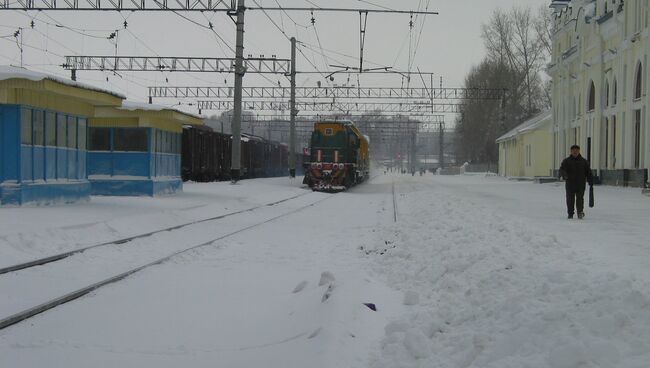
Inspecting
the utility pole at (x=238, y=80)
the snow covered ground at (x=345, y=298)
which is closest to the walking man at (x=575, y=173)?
the snow covered ground at (x=345, y=298)

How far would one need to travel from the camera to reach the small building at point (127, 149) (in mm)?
22844

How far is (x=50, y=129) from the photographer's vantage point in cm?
1784

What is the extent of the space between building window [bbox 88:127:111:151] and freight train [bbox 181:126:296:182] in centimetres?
1260

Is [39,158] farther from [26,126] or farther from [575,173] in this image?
[575,173]

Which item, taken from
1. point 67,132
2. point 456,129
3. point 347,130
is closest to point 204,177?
point 347,130

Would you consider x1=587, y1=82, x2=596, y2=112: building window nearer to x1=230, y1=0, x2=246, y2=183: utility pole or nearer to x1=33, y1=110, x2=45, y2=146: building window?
x1=230, y1=0, x2=246, y2=183: utility pole

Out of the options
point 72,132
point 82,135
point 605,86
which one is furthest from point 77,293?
point 605,86

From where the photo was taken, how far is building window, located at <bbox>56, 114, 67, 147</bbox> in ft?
59.8

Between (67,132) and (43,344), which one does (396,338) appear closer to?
(43,344)

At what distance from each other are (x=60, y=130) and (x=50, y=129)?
59 cm

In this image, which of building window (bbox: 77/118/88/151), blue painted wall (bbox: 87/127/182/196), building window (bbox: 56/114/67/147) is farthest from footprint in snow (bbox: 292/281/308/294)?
blue painted wall (bbox: 87/127/182/196)

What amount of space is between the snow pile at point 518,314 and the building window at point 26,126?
11.3 m

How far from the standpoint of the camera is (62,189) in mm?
18391

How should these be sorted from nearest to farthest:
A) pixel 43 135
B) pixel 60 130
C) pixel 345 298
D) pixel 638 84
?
pixel 345 298 → pixel 43 135 → pixel 60 130 → pixel 638 84
